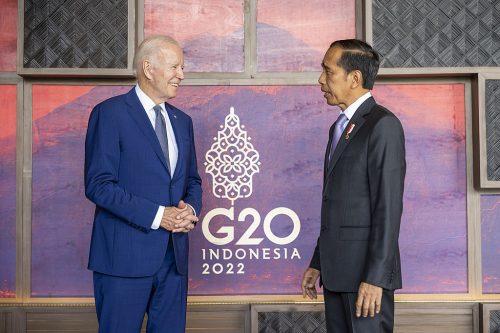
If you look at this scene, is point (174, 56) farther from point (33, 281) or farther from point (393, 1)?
point (33, 281)

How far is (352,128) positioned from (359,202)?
25 cm

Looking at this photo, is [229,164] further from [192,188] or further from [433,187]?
[433,187]

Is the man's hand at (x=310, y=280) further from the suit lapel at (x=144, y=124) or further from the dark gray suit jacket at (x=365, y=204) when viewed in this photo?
the suit lapel at (x=144, y=124)

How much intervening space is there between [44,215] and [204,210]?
0.89 m

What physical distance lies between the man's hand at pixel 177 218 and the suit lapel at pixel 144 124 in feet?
0.53

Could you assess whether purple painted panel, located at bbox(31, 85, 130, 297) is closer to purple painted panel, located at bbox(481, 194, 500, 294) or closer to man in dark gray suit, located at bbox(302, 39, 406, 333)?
man in dark gray suit, located at bbox(302, 39, 406, 333)

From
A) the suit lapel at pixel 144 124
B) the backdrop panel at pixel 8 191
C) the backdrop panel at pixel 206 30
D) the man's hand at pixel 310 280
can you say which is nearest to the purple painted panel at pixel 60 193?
the backdrop panel at pixel 8 191

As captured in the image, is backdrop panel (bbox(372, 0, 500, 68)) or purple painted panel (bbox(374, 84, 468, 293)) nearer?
backdrop panel (bbox(372, 0, 500, 68))

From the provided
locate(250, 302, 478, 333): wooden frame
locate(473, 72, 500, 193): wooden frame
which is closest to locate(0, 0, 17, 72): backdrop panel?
locate(250, 302, 478, 333): wooden frame

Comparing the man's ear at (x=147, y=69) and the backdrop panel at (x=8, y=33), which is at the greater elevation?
the backdrop panel at (x=8, y=33)

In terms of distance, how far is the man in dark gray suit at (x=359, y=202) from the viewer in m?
1.87

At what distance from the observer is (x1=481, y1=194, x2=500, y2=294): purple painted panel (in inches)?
133

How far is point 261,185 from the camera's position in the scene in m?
3.43

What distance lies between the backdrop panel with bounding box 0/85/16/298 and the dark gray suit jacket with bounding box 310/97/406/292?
2.06 metres
